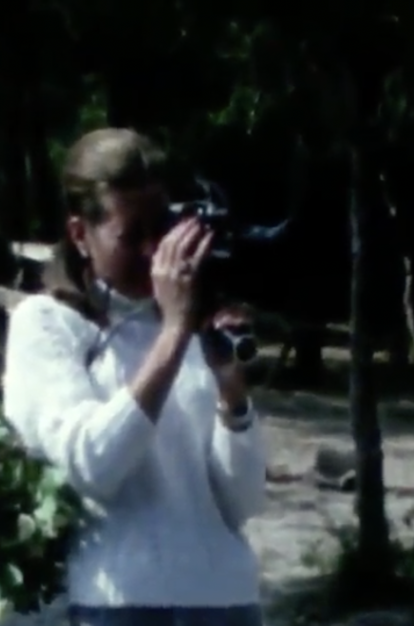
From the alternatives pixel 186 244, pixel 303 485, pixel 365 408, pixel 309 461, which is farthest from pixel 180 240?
pixel 309 461

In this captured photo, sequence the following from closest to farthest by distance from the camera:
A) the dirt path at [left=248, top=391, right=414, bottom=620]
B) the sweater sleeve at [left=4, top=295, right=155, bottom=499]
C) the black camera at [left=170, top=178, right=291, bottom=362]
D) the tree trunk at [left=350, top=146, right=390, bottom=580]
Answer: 1. the sweater sleeve at [left=4, top=295, right=155, bottom=499]
2. the black camera at [left=170, top=178, right=291, bottom=362]
3. the tree trunk at [left=350, top=146, right=390, bottom=580]
4. the dirt path at [left=248, top=391, right=414, bottom=620]

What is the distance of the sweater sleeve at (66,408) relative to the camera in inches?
112

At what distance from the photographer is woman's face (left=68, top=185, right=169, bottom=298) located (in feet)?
9.70

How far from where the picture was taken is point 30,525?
311 cm

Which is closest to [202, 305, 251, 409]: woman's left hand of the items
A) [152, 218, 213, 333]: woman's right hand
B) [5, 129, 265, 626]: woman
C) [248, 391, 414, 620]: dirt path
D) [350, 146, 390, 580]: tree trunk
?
[5, 129, 265, 626]: woman

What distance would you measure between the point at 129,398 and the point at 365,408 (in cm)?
405

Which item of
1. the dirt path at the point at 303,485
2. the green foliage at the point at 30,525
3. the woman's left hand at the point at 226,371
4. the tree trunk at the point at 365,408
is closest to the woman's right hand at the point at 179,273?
the woman's left hand at the point at 226,371

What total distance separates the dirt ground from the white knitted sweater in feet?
13.1

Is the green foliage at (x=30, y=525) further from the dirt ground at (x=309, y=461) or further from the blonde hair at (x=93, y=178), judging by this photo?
the dirt ground at (x=309, y=461)

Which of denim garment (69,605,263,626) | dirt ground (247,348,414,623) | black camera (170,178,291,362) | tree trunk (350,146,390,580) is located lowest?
dirt ground (247,348,414,623)

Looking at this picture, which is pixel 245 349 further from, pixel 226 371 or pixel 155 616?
pixel 155 616

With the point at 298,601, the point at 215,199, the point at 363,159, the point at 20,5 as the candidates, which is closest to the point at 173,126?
the point at 363,159

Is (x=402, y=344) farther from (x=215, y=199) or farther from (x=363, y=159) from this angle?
(x=215, y=199)

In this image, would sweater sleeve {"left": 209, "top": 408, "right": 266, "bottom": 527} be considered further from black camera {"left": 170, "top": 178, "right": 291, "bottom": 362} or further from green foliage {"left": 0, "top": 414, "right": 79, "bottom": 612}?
green foliage {"left": 0, "top": 414, "right": 79, "bottom": 612}
